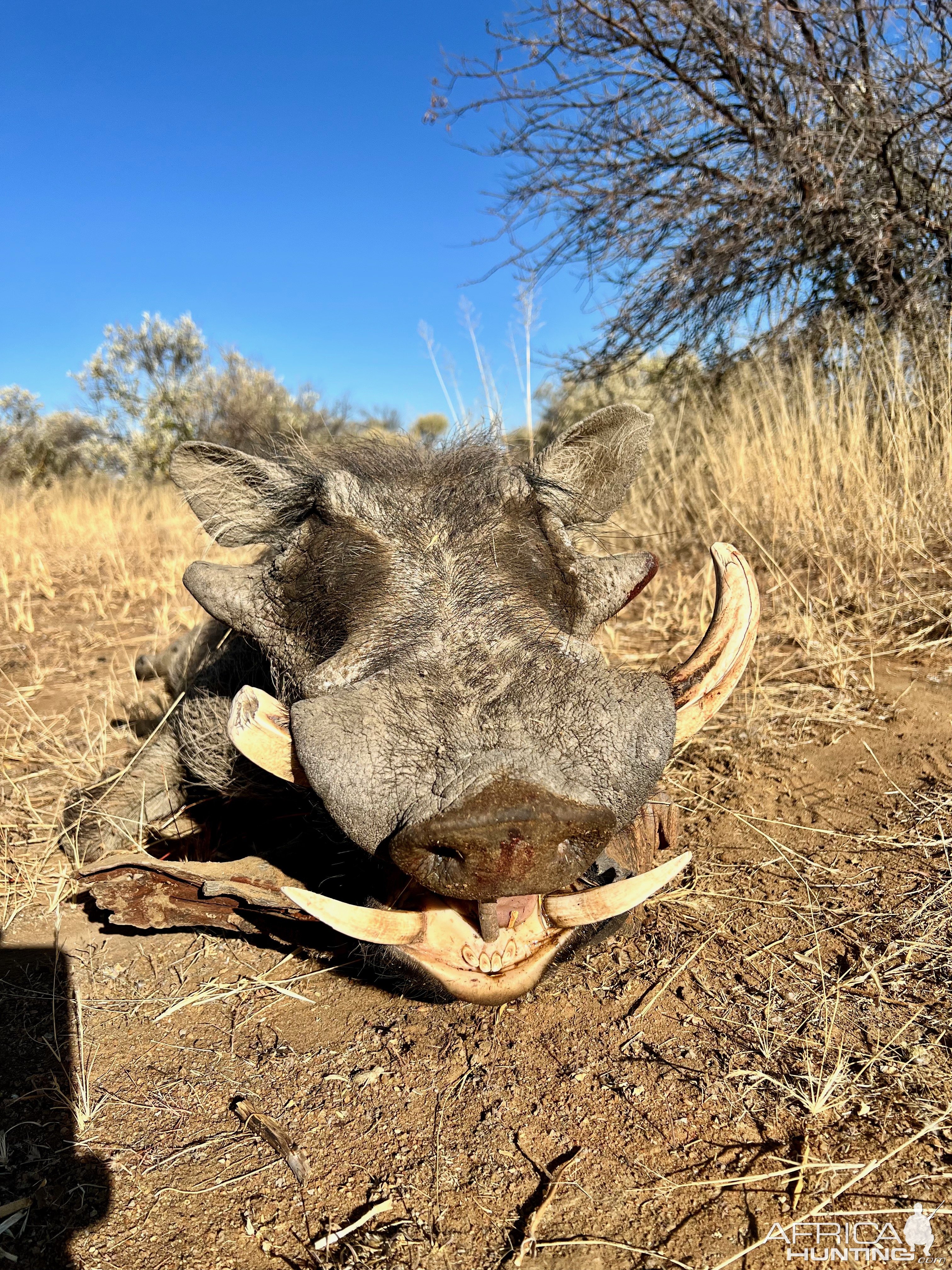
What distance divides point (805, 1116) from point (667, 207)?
709 centimetres

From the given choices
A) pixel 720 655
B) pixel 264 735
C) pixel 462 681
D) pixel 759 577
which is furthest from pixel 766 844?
pixel 759 577

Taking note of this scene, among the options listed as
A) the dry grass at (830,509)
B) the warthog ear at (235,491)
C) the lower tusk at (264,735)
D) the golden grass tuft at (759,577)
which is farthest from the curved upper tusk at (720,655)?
the dry grass at (830,509)

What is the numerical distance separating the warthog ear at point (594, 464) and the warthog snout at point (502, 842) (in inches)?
44.1

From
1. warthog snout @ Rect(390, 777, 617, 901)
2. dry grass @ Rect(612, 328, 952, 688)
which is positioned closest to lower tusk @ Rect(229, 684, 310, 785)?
warthog snout @ Rect(390, 777, 617, 901)

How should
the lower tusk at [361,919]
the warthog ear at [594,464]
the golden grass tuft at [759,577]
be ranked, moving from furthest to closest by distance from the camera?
the golden grass tuft at [759,577] < the warthog ear at [594,464] < the lower tusk at [361,919]

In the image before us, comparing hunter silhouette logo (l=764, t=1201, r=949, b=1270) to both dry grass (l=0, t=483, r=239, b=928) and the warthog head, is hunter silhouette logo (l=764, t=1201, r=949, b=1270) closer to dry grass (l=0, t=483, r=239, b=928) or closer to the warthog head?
the warthog head

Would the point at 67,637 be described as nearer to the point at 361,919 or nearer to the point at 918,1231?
the point at 361,919

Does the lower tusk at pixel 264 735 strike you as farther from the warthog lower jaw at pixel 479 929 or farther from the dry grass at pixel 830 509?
the dry grass at pixel 830 509

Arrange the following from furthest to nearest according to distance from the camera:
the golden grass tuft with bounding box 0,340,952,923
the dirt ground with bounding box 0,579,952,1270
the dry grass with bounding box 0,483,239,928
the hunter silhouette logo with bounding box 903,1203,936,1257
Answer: the golden grass tuft with bounding box 0,340,952,923
the dry grass with bounding box 0,483,239,928
the dirt ground with bounding box 0,579,952,1270
the hunter silhouette logo with bounding box 903,1203,936,1257

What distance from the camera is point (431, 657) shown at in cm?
164

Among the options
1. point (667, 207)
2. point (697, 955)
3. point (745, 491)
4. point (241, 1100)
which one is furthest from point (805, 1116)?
point (667, 207)

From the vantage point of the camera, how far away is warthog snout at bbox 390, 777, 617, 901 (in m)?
1.28

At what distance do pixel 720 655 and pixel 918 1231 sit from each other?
102cm

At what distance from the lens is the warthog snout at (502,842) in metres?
1.28
